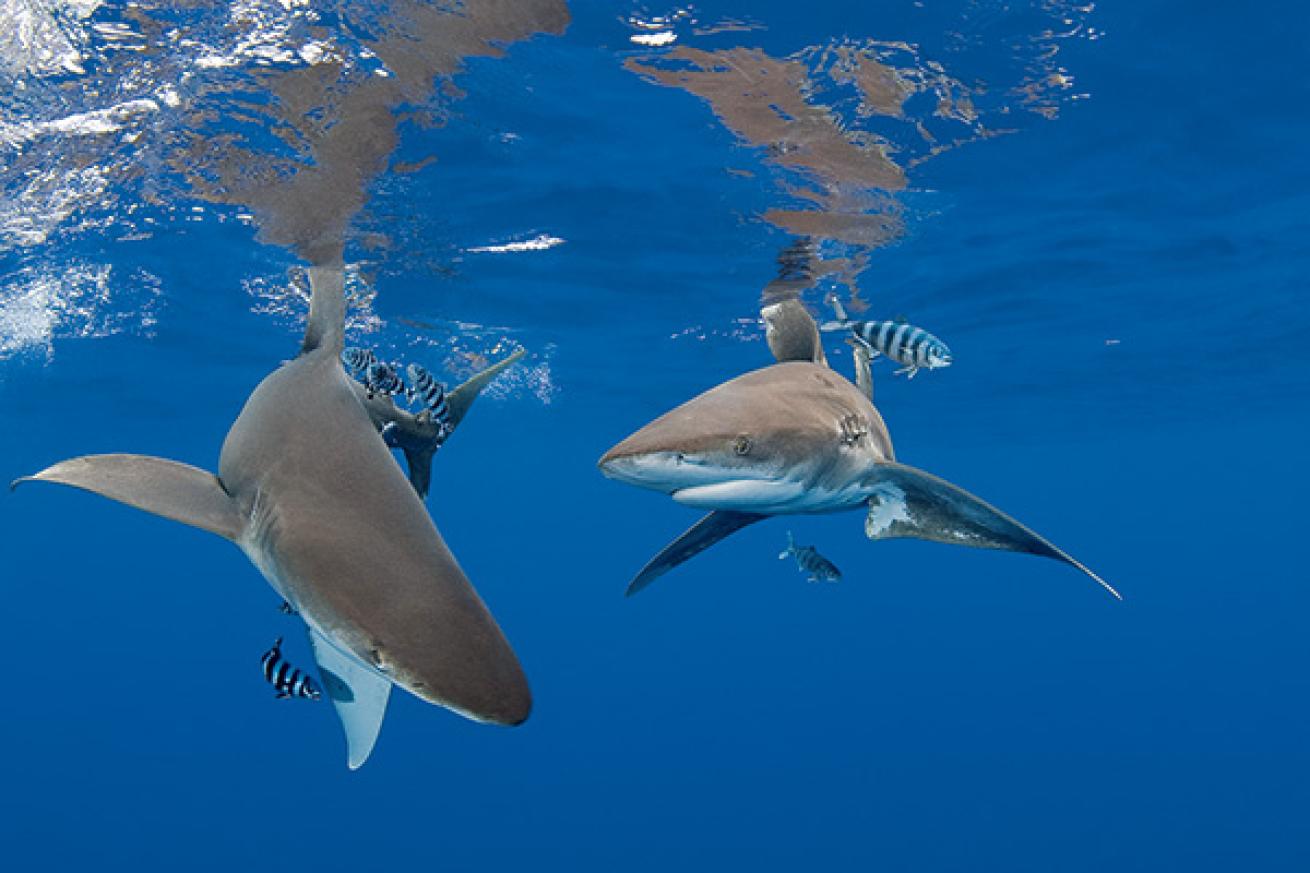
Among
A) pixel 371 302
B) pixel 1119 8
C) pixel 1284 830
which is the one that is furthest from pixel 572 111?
pixel 1284 830

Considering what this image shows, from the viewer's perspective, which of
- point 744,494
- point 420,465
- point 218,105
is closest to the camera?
point 744,494

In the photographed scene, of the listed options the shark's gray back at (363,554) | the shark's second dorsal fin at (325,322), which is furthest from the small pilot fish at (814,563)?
the shark's gray back at (363,554)

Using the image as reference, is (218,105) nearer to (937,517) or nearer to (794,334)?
(794,334)

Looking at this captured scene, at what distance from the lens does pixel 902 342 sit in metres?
7.87

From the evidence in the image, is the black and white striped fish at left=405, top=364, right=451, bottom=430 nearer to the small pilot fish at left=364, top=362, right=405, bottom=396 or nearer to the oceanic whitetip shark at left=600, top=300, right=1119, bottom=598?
the small pilot fish at left=364, top=362, right=405, bottom=396

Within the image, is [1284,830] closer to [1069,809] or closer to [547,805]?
[1069,809]

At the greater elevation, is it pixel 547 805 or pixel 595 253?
pixel 595 253

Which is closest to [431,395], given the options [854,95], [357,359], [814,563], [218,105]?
[357,359]

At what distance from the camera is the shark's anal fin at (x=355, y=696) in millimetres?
3297

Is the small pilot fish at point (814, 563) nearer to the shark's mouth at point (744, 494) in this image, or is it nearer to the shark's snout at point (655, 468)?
the shark's mouth at point (744, 494)

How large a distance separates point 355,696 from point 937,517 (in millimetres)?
3138

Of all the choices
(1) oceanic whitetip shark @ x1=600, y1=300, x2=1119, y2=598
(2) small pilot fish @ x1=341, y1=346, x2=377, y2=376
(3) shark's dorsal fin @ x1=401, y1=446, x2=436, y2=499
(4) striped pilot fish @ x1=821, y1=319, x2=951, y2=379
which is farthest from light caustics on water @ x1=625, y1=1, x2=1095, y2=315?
(3) shark's dorsal fin @ x1=401, y1=446, x2=436, y2=499

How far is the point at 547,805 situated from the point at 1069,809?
42.1 meters

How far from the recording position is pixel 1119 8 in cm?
916
